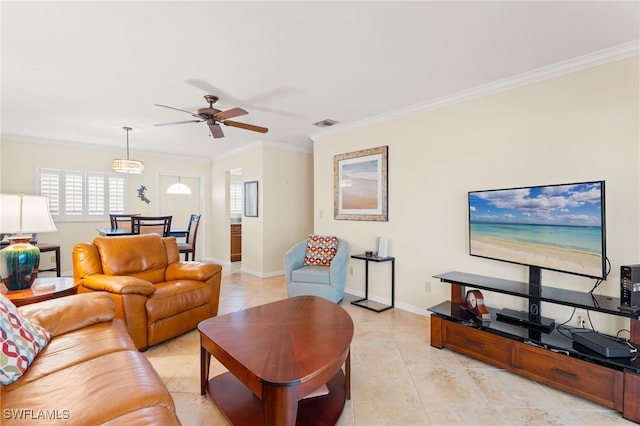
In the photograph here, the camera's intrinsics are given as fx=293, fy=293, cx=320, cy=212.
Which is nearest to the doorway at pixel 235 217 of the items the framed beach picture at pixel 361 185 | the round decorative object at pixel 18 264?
the framed beach picture at pixel 361 185

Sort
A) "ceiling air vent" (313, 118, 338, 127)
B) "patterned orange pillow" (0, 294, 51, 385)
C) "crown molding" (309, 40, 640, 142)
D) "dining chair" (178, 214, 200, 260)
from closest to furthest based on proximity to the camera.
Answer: "patterned orange pillow" (0, 294, 51, 385)
"crown molding" (309, 40, 640, 142)
"ceiling air vent" (313, 118, 338, 127)
"dining chair" (178, 214, 200, 260)

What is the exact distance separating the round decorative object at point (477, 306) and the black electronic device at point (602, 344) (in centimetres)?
57

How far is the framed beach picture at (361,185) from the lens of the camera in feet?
13.0

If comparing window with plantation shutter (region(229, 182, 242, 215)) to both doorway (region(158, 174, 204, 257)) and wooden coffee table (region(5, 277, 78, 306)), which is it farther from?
wooden coffee table (region(5, 277, 78, 306))

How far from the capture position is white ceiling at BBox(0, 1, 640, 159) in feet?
6.18

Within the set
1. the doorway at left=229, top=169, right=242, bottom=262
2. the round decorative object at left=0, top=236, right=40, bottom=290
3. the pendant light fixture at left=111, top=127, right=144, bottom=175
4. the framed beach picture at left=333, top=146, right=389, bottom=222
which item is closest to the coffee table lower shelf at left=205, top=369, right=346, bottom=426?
the round decorative object at left=0, top=236, right=40, bottom=290

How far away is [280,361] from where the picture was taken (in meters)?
1.50

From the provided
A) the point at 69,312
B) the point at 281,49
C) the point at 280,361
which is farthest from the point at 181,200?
the point at 280,361

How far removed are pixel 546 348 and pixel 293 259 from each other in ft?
9.13

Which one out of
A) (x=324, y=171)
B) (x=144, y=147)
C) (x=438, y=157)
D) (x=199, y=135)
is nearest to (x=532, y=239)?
(x=438, y=157)

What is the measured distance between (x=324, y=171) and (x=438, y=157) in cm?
188

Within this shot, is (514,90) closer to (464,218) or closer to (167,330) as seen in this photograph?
(464,218)

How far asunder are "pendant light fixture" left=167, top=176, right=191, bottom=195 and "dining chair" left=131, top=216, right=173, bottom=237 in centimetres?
210

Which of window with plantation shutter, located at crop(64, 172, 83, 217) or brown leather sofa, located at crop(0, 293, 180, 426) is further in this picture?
window with plantation shutter, located at crop(64, 172, 83, 217)
